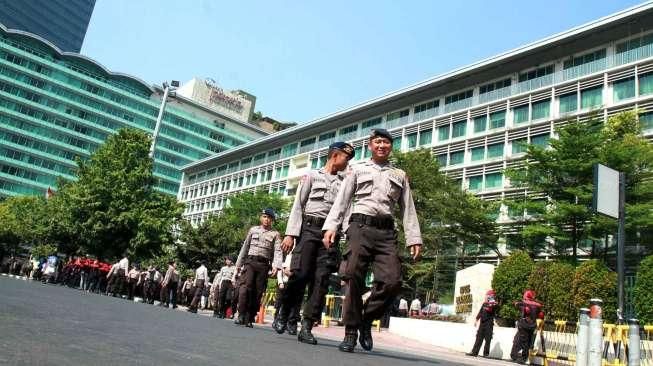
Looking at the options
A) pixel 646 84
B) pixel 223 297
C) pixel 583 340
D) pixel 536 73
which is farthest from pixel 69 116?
pixel 583 340

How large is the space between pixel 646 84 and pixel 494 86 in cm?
1184

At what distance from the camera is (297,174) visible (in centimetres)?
6100

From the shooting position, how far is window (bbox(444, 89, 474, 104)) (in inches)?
1759

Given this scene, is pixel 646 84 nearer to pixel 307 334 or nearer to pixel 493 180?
pixel 493 180

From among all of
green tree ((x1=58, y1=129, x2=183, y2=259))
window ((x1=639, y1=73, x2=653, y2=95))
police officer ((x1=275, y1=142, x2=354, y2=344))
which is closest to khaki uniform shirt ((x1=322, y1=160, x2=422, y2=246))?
police officer ((x1=275, y1=142, x2=354, y2=344))

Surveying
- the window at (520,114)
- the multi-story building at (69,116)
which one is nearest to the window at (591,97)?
the window at (520,114)

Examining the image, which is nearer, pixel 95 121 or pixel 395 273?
pixel 395 273

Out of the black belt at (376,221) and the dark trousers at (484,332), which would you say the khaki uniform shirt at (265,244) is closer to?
the black belt at (376,221)

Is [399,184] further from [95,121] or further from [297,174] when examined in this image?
[95,121]

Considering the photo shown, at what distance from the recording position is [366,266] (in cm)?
501

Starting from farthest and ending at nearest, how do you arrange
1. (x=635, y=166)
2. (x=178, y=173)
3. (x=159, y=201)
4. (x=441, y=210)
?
(x=178, y=173)
(x=159, y=201)
(x=441, y=210)
(x=635, y=166)

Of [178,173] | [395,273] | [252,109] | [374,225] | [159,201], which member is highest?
[252,109]

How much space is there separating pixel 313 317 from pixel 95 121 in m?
90.0

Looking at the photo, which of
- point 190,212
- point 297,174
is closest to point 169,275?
point 297,174
